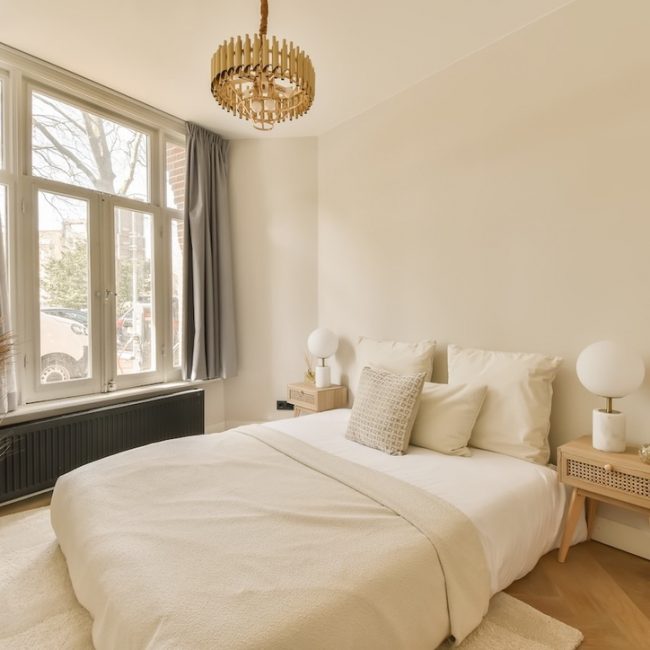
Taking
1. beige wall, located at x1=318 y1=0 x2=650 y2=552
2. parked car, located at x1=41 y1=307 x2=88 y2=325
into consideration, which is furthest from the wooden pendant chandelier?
parked car, located at x1=41 y1=307 x2=88 y2=325

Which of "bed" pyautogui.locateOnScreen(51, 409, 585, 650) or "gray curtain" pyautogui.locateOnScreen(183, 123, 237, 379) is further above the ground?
"gray curtain" pyautogui.locateOnScreen(183, 123, 237, 379)

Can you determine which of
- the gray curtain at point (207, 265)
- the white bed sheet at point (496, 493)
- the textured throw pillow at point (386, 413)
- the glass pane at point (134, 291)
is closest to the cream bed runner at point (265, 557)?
the white bed sheet at point (496, 493)

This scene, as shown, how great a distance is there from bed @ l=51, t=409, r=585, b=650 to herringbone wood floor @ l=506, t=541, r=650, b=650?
0.37ft

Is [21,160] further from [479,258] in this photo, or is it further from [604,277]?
[604,277]

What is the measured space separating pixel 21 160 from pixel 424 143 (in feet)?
8.95

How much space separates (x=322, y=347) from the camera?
11.4 ft

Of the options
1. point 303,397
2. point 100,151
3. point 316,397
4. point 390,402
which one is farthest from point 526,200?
point 100,151

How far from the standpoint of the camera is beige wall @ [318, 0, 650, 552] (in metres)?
2.11

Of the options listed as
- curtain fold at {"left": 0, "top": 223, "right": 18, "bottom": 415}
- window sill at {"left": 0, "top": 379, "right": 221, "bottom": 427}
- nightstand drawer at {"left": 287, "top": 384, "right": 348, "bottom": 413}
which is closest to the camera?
curtain fold at {"left": 0, "top": 223, "right": 18, "bottom": 415}

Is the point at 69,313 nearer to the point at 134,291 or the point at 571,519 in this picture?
the point at 134,291

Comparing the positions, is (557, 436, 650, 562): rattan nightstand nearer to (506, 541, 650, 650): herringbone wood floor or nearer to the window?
(506, 541, 650, 650): herringbone wood floor

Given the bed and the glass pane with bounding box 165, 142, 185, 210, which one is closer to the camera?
the bed

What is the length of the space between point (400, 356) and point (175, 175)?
2524 mm

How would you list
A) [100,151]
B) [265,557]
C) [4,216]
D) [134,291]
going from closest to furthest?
[265,557] < [4,216] < [100,151] < [134,291]
